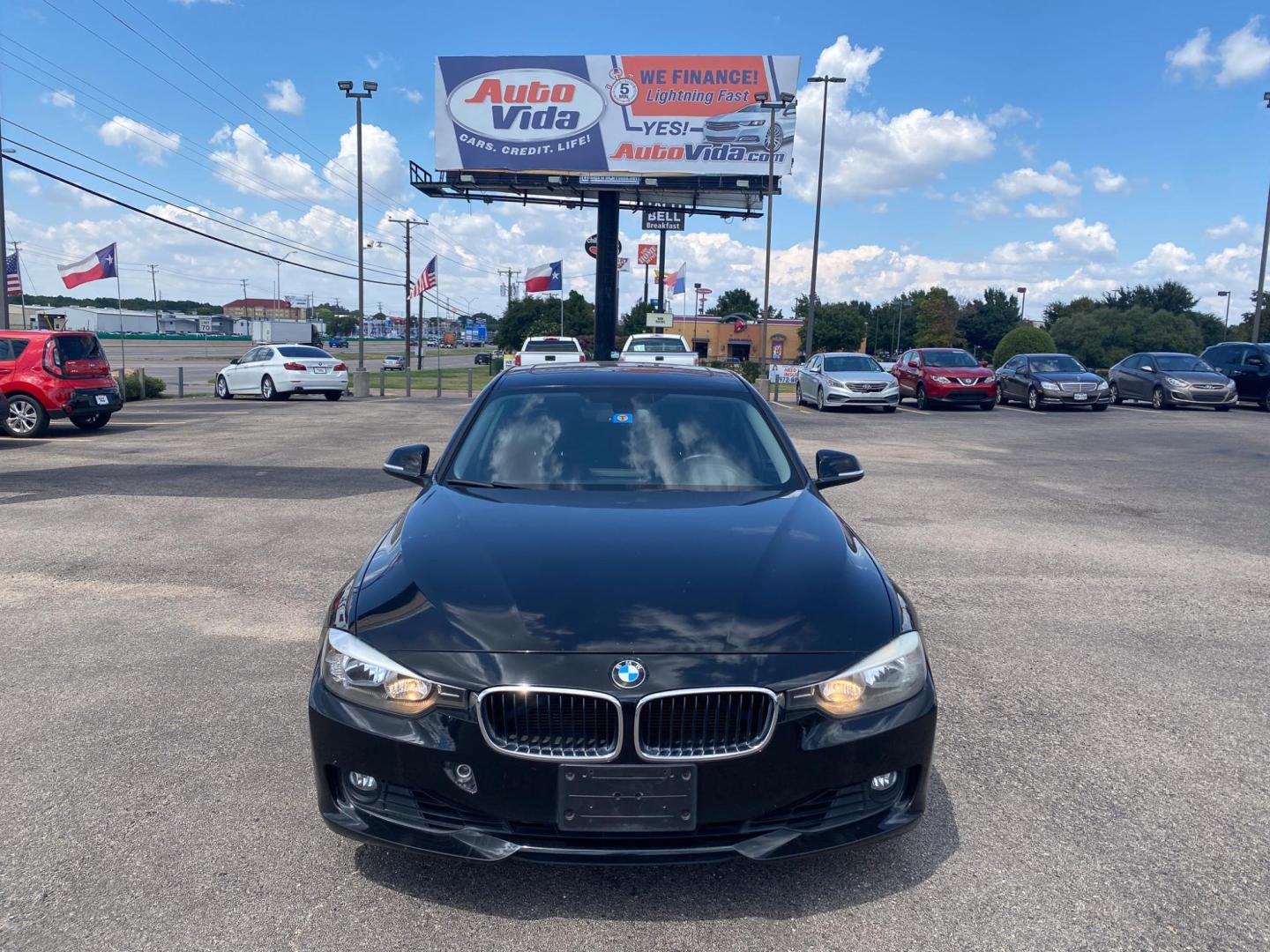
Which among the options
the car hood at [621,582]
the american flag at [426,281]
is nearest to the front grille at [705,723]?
the car hood at [621,582]

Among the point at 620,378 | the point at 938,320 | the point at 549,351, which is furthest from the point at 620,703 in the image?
the point at 938,320

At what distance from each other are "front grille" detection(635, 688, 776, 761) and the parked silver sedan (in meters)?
22.7

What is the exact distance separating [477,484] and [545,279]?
47.4m

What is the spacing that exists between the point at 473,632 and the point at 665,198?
137 feet

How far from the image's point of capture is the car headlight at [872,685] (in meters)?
2.68

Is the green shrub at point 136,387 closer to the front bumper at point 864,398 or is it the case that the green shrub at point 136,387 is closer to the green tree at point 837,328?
the front bumper at point 864,398

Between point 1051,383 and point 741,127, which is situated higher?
point 741,127

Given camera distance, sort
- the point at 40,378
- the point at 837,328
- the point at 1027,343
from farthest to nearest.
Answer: the point at 837,328 → the point at 1027,343 → the point at 40,378

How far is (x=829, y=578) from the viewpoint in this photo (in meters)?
3.11

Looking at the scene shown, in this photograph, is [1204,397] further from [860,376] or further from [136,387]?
[136,387]

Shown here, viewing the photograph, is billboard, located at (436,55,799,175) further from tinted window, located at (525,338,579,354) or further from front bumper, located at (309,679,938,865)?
front bumper, located at (309,679,938,865)

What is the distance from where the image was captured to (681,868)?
2.94m

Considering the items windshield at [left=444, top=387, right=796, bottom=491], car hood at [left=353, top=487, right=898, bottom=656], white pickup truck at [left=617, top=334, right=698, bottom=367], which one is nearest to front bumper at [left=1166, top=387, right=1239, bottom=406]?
white pickup truck at [left=617, top=334, right=698, bottom=367]

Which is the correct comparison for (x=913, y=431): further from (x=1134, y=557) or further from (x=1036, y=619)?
(x=1036, y=619)
